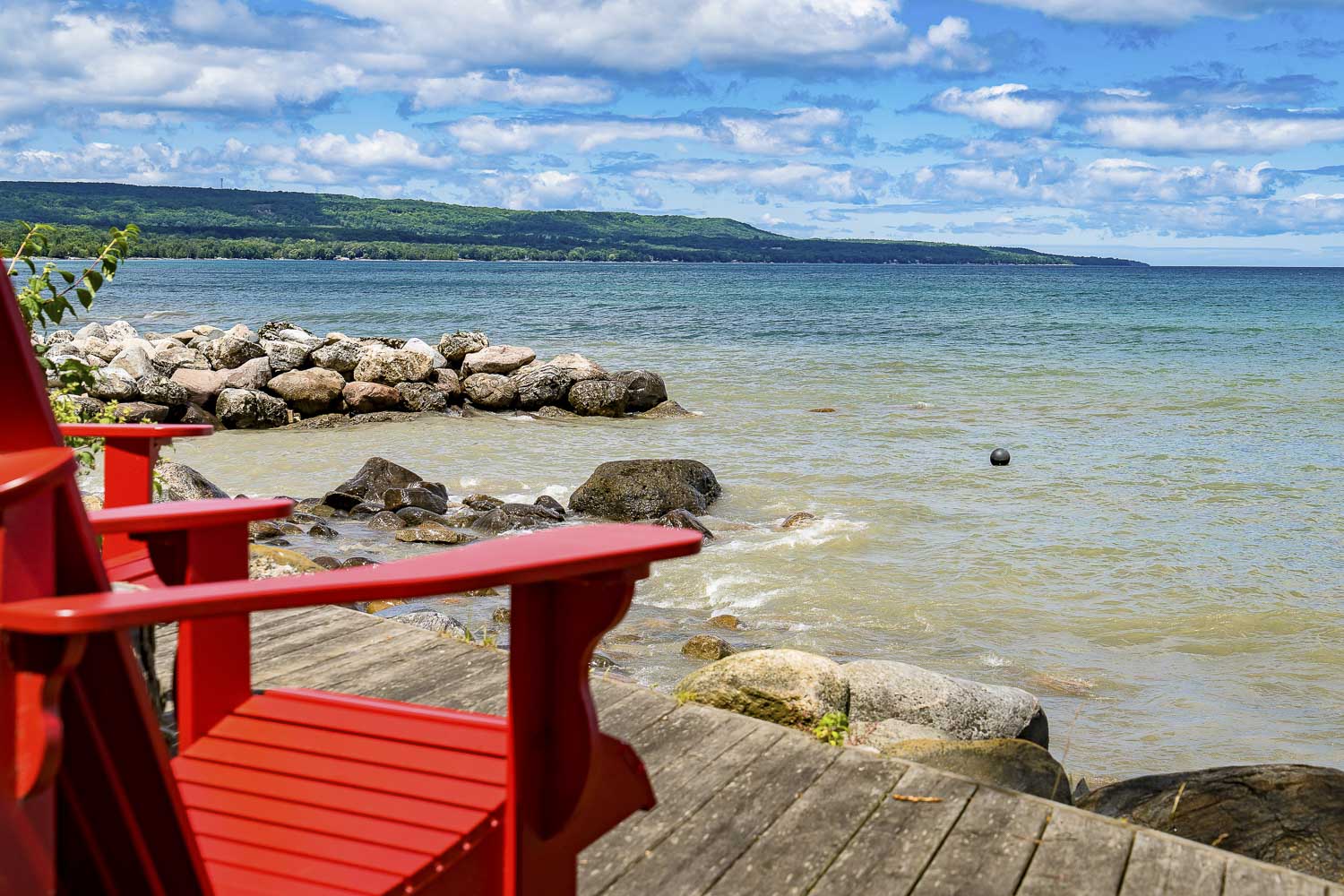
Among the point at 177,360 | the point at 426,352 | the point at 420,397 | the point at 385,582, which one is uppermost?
the point at 385,582

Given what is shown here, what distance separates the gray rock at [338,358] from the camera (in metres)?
17.9

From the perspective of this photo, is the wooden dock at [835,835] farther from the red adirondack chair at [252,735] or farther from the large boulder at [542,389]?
the large boulder at [542,389]

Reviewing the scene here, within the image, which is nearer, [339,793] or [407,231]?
[339,793]

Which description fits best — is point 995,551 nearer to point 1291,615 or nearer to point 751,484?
point 1291,615

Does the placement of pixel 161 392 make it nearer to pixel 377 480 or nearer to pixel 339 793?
pixel 377 480

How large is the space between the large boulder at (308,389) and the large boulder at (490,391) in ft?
6.29

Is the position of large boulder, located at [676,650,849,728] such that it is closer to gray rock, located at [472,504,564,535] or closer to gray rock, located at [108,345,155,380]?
gray rock, located at [472,504,564,535]

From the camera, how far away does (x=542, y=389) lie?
17797 millimetres

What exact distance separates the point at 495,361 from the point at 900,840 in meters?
16.2

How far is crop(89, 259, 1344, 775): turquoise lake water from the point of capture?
6.66 metres

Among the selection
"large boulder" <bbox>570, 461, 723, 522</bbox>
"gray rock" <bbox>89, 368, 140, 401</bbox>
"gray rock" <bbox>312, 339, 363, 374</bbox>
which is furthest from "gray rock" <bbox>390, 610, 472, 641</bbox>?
"gray rock" <bbox>312, 339, 363, 374</bbox>

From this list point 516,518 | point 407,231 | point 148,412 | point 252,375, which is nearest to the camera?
point 516,518

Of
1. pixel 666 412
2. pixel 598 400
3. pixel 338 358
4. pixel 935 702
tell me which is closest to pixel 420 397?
pixel 338 358

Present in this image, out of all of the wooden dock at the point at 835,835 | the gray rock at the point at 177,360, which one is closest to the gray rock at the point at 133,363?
the gray rock at the point at 177,360
